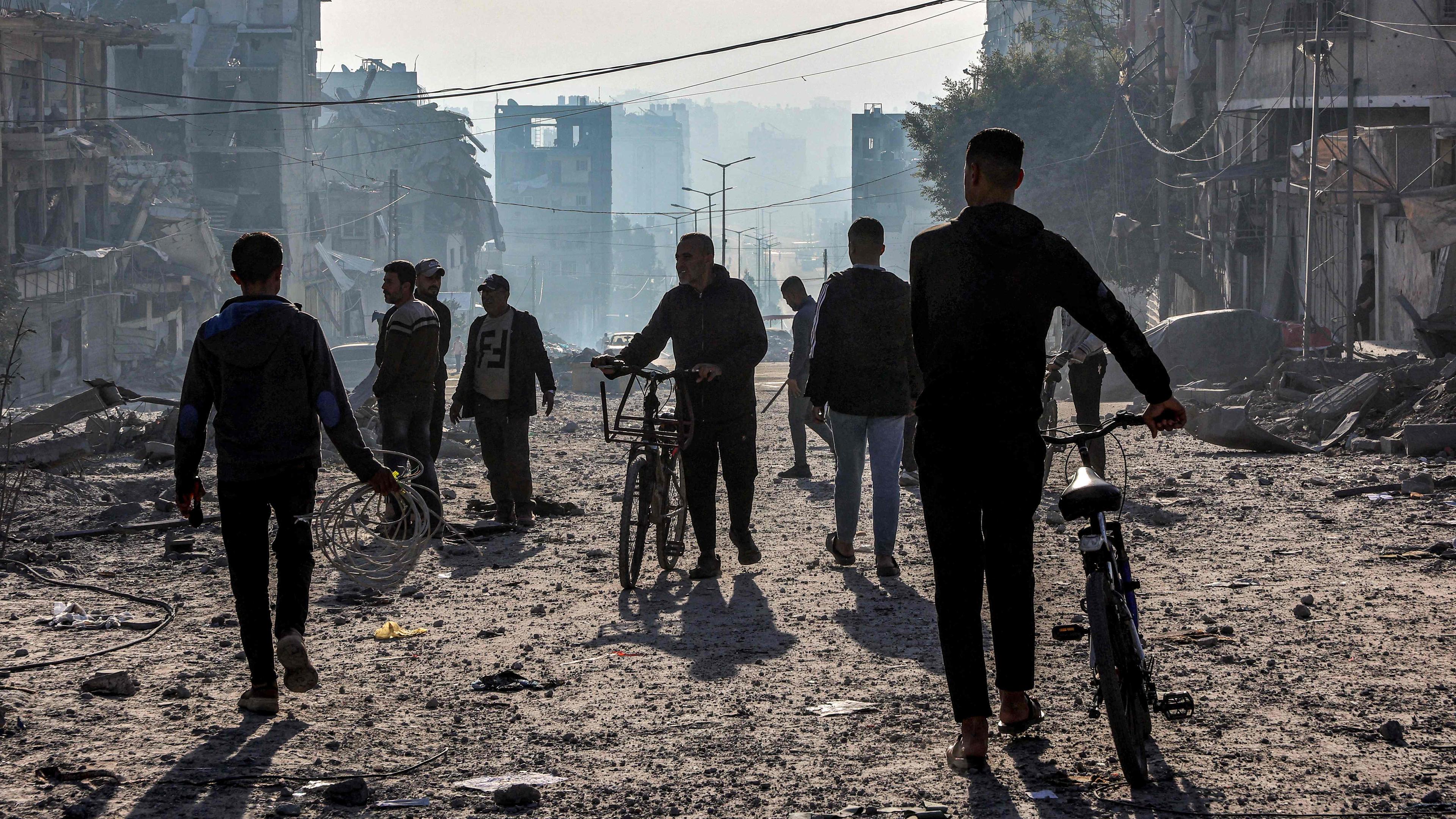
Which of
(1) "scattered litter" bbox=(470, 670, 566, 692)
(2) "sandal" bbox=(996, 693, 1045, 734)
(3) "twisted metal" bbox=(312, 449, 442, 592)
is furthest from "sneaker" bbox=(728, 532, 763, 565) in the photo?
(2) "sandal" bbox=(996, 693, 1045, 734)

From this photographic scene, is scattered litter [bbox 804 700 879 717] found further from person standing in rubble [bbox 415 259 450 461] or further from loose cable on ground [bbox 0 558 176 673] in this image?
person standing in rubble [bbox 415 259 450 461]

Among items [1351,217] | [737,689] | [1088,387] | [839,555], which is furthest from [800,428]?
[1351,217]

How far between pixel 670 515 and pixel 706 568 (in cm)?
35

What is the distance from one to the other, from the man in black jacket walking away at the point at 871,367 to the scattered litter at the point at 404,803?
3495mm

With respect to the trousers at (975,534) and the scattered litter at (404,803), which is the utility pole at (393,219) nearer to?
the scattered litter at (404,803)

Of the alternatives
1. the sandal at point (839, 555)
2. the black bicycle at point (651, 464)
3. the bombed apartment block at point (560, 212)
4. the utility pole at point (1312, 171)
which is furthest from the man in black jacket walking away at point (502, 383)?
the bombed apartment block at point (560, 212)

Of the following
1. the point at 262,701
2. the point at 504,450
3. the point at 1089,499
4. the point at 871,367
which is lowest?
the point at 262,701

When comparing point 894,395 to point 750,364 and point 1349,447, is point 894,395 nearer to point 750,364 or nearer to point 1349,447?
point 750,364

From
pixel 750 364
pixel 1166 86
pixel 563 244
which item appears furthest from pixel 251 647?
pixel 563 244

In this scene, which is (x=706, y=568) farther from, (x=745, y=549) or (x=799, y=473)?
(x=799, y=473)

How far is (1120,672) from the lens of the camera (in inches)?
154

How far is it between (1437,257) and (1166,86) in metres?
23.2

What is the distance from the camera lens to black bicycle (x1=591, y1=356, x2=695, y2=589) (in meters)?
7.16

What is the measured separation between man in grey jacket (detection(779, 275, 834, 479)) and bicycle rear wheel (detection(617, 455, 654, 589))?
164 centimetres
